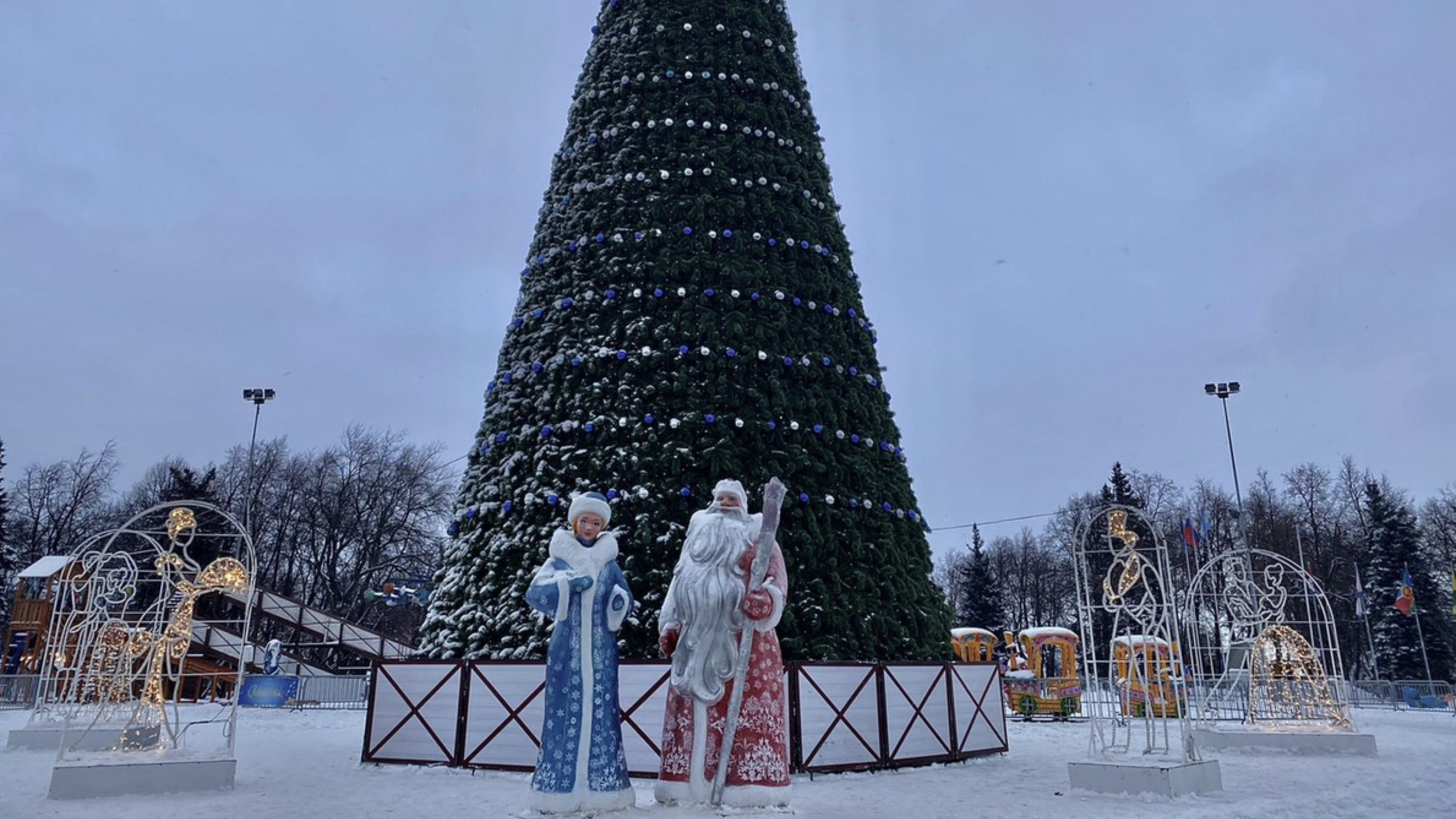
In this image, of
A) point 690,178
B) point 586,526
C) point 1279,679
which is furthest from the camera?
point 1279,679

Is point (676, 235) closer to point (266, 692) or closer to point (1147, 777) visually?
point (1147, 777)

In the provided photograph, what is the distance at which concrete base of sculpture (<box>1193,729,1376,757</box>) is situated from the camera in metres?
11.9

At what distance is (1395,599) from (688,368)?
113 ft

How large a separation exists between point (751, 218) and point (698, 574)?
20.2 ft

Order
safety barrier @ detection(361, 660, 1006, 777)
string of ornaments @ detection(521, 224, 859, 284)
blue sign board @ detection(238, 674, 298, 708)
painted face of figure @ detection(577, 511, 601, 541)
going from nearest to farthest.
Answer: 1. painted face of figure @ detection(577, 511, 601, 541)
2. safety barrier @ detection(361, 660, 1006, 777)
3. string of ornaments @ detection(521, 224, 859, 284)
4. blue sign board @ detection(238, 674, 298, 708)

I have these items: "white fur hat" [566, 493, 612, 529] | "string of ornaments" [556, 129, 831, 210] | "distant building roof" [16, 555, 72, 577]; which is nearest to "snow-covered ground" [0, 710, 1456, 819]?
"white fur hat" [566, 493, 612, 529]

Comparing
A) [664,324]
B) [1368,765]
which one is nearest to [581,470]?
[664,324]

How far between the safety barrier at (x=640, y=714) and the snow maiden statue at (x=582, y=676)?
242 centimetres

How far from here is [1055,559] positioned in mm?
50844

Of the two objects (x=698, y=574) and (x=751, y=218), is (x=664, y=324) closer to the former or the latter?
(x=751, y=218)

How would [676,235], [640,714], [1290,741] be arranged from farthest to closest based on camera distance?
[1290,741]
[676,235]
[640,714]

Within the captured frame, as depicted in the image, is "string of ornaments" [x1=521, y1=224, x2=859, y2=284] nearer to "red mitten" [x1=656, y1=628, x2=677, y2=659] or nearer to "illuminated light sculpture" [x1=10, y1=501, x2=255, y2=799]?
"illuminated light sculpture" [x1=10, y1=501, x2=255, y2=799]

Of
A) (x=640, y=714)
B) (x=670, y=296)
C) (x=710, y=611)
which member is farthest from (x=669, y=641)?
(x=670, y=296)

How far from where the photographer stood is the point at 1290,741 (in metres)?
12.1
